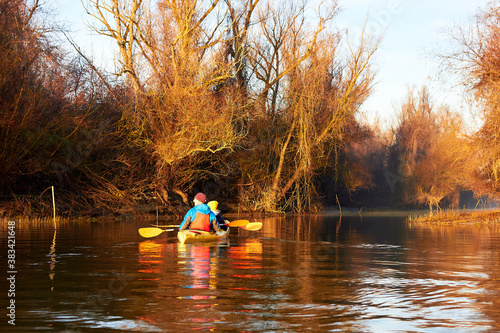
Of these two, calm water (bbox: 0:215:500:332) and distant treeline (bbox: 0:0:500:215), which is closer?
calm water (bbox: 0:215:500:332)

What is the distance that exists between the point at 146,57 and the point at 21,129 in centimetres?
1008

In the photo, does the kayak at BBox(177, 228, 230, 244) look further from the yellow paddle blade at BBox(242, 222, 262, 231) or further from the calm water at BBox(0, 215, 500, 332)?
the yellow paddle blade at BBox(242, 222, 262, 231)

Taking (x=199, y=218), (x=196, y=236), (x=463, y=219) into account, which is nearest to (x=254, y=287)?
(x=196, y=236)

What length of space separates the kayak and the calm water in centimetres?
31

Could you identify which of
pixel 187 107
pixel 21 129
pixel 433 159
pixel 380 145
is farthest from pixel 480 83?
pixel 380 145

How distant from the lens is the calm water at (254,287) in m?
7.31

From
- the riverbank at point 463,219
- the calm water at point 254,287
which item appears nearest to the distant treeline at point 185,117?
the riverbank at point 463,219

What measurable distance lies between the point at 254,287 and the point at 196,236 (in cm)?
816

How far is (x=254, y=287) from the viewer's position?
9.88 meters

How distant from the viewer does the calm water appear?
7309 millimetres

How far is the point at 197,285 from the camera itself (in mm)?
10016

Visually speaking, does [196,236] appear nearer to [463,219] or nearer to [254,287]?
[254,287]

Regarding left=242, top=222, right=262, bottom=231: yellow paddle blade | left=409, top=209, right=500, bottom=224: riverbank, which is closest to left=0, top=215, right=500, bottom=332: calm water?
left=242, top=222, right=262, bottom=231: yellow paddle blade

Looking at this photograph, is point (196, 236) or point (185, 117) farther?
point (185, 117)
